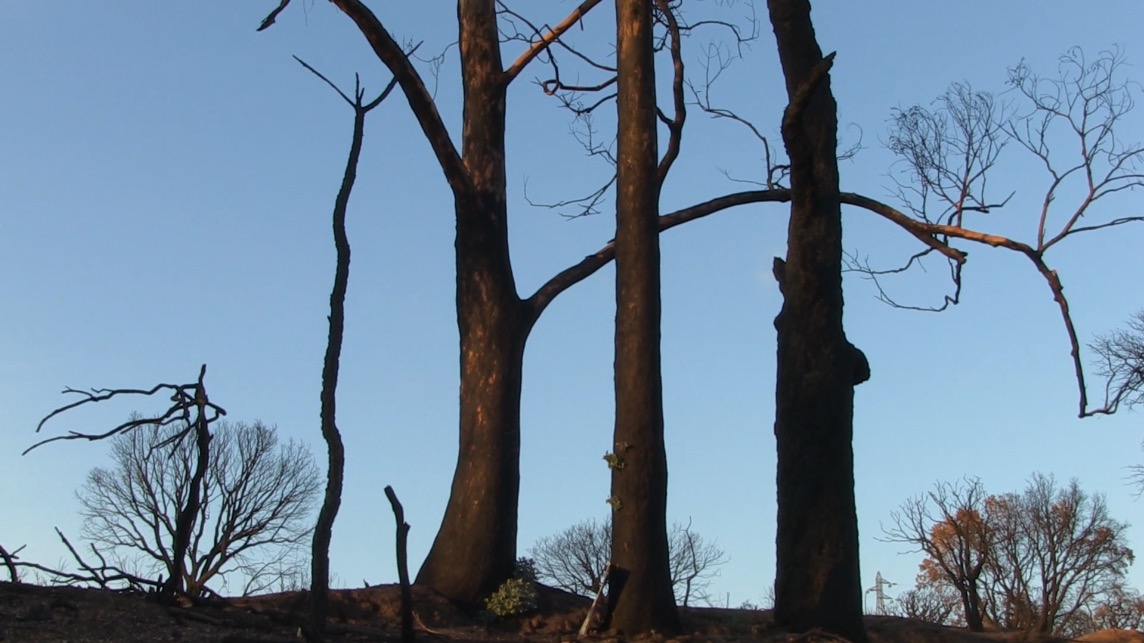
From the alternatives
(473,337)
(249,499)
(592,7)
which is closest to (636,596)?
(473,337)

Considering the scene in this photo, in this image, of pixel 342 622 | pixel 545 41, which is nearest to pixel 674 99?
→ pixel 545 41

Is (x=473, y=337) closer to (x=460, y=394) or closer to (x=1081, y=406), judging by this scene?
(x=460, y=394)

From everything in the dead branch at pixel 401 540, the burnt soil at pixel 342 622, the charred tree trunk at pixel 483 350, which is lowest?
the burnt soil at pixel 342 622

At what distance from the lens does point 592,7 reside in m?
15.2

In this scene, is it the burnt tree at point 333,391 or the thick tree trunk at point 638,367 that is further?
the thick tree trunk at point 638,367

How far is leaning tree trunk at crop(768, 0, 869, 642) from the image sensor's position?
10781 millimetres

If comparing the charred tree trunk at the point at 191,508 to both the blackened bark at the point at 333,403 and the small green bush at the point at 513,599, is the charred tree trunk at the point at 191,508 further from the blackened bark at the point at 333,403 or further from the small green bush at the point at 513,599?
the small green bush at the point at 513,599

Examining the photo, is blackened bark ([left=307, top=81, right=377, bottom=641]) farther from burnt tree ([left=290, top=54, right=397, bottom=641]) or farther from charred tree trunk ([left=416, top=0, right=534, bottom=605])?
charred tree trunk ([left=416, top=0, right=534, bottom=605])

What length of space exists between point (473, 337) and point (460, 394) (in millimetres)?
588

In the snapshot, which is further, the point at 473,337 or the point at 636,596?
the point at 473,337

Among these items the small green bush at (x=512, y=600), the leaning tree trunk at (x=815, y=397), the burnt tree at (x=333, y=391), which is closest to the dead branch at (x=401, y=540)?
the burnt tree at (x=333, y=391)

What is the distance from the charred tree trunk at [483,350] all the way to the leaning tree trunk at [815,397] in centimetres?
260

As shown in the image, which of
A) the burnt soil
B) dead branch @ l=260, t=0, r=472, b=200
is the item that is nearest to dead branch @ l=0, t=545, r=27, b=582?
the burnt soil

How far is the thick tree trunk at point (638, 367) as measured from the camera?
10.2m
